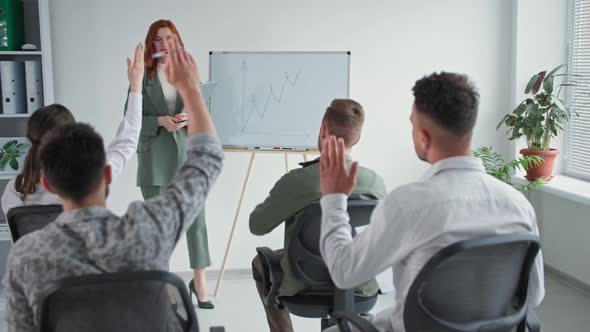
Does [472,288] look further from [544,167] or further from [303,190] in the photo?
[544,167]

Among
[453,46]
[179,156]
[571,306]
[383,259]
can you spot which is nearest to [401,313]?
[383,259]

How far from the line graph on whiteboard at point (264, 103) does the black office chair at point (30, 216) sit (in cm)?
206

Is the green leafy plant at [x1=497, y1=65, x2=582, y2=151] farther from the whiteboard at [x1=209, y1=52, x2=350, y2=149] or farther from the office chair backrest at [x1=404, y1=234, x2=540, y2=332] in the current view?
the office chair backrest at [x1=404, y1=234, x2=540, y2=332]

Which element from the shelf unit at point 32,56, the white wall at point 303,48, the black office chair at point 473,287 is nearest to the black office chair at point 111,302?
the black office chair at point 473,287

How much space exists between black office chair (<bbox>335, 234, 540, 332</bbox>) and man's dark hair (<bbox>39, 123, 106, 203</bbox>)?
0.79m

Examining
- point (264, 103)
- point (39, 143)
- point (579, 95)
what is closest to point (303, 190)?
point (39, 143)

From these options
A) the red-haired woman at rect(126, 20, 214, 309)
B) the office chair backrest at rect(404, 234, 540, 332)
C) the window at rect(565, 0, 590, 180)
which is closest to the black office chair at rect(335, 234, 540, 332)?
the office chair backrest at rect(404, 234, 540, 332)

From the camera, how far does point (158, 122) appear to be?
147 inches

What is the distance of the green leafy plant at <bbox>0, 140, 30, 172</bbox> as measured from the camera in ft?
12.7

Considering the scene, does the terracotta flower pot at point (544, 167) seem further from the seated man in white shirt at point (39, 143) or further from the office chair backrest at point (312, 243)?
the seated man in white shirt at point (39, 143)

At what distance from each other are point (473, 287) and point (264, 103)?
8.66 feet

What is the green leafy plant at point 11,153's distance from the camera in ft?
12.7

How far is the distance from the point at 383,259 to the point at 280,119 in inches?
101

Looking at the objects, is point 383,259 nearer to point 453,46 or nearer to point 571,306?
point 571,306
